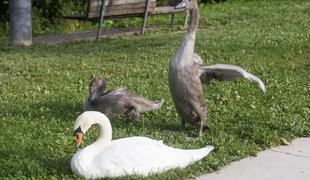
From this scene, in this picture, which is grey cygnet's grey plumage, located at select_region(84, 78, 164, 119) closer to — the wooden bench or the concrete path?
the concrete path

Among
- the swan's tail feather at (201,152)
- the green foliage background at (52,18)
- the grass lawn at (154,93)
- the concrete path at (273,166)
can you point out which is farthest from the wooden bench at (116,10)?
the swan's tail feather at (201,152)

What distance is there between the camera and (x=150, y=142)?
5473mm

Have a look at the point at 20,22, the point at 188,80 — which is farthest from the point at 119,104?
the point at 20,22

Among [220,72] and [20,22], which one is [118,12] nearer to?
[20,22]

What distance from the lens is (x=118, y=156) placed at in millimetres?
5270

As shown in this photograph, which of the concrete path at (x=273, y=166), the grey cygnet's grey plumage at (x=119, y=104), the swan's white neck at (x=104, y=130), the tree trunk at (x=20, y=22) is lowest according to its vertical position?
the tree trunk at (x=20, y=22)

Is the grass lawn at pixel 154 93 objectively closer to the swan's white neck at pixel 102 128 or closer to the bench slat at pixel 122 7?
the swan's white neck at pixel 102 128

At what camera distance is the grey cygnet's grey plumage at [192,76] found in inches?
251

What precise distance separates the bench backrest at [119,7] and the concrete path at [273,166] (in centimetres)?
738

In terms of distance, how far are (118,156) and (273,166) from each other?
144cm

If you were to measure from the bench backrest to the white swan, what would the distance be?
7839 millimetres

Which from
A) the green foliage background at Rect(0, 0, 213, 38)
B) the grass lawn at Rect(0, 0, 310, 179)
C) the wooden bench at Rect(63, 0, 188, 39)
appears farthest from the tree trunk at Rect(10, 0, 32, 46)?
the green foliage background at Rect(0, 0, 213, 38)

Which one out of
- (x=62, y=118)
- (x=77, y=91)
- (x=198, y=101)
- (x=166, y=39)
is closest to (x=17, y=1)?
(x=166, y=39)

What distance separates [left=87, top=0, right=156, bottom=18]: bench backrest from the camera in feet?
A: 43.2
